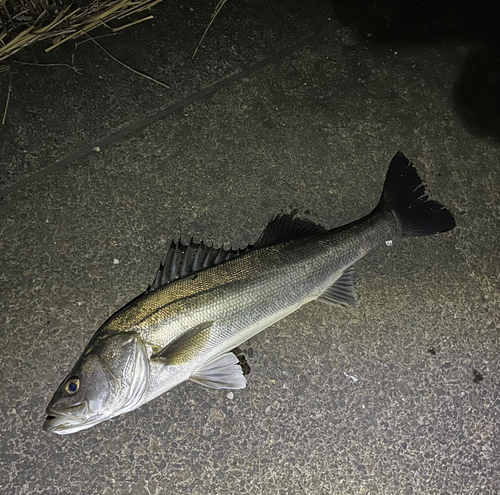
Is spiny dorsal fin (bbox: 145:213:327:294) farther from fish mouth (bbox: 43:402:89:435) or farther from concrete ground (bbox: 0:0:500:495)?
fish mouth (bbox: 43:402:89:435)

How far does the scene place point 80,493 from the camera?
8.40 feet

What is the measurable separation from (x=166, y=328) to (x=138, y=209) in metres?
0.89

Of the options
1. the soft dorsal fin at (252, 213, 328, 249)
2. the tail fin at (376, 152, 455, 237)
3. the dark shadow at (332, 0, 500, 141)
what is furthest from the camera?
the dark shadow at (332, 0, 500, 141)

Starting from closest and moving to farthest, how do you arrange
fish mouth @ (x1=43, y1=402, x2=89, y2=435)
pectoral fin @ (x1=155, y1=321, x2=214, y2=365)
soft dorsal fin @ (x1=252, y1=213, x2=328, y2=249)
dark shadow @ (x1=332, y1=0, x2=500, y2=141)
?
1. fish mouth @ (x1=43, y1=402, x2=89, y2=435)
2. pectoral fin @ (x1=155, y1=321, x2=214, y2=365)
3. soft dorsal fin @ (x1=252, y1=213, x2=328, y2=249)
4. dark shadow @ (x1=332, y1=0, x2=500, y2=141)

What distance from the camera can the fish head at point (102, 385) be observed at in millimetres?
2092

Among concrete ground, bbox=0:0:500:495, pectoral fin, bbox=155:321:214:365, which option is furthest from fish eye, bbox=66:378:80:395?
concrete ground, bbox=0:0:500:495

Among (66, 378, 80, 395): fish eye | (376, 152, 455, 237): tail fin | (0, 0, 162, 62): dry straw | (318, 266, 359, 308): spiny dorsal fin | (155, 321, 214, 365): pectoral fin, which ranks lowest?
(318, 266, 359, 308): spiny dorsal fin

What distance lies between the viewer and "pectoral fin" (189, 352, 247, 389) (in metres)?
2.39

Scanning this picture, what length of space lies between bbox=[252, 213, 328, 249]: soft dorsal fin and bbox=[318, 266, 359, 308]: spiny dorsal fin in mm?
330

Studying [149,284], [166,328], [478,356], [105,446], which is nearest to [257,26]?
[149,284]

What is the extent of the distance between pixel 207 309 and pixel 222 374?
43 centimetres

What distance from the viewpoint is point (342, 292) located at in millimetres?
2586

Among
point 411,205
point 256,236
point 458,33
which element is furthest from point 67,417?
point 458,33

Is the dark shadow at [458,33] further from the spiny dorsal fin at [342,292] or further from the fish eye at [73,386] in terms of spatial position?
the fish eye at [73,386]
